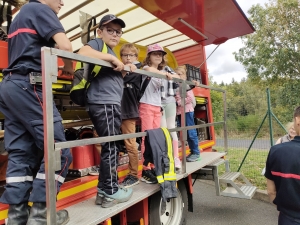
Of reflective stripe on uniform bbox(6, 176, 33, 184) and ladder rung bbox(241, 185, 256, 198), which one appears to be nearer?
reflective stripe on uniform bbox(6, 176, 33, 184)

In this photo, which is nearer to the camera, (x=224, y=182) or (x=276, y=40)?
(x=224, y=182)

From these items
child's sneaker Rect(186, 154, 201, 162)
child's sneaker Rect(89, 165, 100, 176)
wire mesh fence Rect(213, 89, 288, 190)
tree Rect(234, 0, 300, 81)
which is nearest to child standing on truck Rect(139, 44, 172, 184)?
child's sneaker Rect(89, 165, 100, 176)

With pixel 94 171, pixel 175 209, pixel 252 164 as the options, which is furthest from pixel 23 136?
pixel 252 164

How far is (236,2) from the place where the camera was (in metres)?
3.91

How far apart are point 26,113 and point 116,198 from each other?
99 centimetres

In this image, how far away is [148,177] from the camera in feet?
9.22

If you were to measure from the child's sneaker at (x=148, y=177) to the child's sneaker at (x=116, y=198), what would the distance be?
51 centimetres

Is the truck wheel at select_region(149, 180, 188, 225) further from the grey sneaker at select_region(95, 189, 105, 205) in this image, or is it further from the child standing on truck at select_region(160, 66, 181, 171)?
the grey sneaker at select_region(95, 189, 105, 205)

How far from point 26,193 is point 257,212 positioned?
4.00 meters

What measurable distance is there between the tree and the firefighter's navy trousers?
1542 centimetres

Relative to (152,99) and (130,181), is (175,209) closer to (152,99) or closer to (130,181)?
(130,181)

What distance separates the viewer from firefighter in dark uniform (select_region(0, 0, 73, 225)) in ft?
5.40

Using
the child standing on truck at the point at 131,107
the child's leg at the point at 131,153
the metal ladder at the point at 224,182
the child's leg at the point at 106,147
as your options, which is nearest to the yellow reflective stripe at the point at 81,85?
the child's leg at the point at 106,147

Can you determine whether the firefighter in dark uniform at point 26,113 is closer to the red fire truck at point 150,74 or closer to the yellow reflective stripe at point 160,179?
the red fire truck at point 150,74
